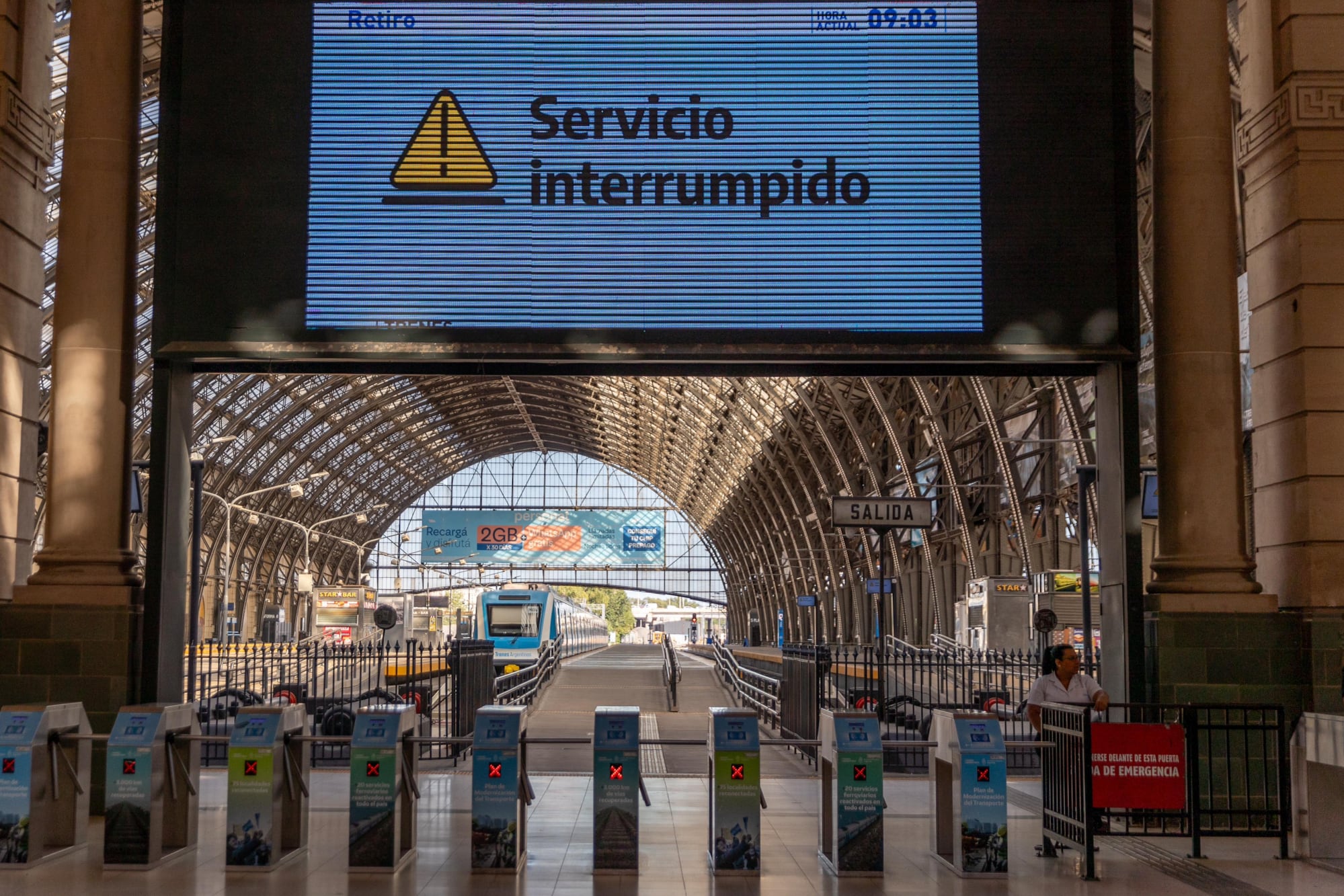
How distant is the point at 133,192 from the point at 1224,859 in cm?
1210

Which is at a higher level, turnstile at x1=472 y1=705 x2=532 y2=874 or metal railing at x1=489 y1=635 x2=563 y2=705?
turnstile at x1=472 y1=705 x2=532 y2=874

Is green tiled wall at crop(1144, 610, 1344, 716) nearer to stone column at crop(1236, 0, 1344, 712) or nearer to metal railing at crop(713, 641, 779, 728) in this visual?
stone column at crop(1236, 0, 1344, 712)

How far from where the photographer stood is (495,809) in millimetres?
9859

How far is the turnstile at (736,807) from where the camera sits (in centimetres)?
977

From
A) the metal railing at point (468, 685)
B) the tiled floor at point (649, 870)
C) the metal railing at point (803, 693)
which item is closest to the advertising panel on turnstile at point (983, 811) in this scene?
the tiled floor at point (649, 870)

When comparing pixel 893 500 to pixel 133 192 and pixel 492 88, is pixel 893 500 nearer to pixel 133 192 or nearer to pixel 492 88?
pixel 492 88

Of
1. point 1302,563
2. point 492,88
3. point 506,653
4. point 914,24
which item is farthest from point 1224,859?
point 506,653

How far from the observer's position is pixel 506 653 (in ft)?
156

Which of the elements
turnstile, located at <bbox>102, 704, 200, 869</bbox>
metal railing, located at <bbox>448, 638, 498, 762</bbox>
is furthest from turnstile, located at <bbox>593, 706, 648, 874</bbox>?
metal railing, located at <bbox>448, 638, 498, 762</bbox>

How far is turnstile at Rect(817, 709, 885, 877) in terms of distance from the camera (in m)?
9.72

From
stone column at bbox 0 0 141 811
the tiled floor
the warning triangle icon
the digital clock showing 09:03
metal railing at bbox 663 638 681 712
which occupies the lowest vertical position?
metal railing at bbox 663 638 681 712

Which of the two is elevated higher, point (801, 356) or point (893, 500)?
point (801, 356)

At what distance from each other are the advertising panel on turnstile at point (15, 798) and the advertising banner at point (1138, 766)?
835 centimetres

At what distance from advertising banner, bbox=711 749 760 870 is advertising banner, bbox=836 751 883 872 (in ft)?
2.13
